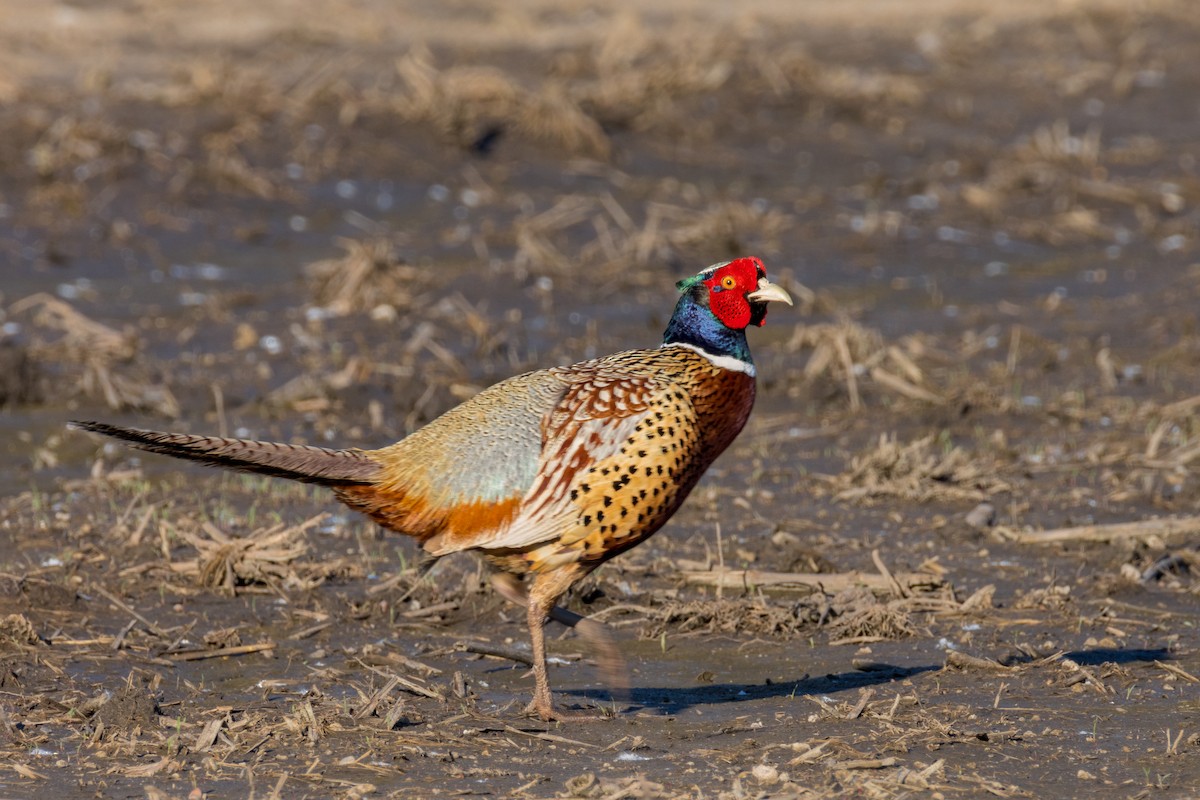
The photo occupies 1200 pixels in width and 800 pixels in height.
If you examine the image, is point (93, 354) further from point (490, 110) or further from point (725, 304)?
point (725, 304)

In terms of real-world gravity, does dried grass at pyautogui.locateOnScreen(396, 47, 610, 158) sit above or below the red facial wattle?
below

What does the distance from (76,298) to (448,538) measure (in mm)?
6775

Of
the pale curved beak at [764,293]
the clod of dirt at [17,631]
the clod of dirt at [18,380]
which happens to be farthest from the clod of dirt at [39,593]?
the clod of dirt at [18,380]

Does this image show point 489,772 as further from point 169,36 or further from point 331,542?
point 169,36

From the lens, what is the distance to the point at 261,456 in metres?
5.05

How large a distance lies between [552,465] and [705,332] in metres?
0.69

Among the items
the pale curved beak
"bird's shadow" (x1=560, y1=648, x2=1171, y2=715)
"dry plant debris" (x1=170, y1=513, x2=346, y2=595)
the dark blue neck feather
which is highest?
the pale curved beak

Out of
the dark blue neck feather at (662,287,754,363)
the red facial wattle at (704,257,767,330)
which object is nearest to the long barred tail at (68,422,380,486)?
the dark blue neck feather at (662,287,754,363)

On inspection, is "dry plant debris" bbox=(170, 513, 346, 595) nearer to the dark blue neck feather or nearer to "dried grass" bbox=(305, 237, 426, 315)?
the dark blue neck feather

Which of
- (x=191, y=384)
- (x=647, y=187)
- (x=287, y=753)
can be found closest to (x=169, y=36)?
(x=647, y=187)

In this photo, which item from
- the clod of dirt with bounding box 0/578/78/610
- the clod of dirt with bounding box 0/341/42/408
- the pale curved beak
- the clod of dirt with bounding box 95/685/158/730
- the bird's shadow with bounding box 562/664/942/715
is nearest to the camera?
the clod of dirt with bounding box 95/685/158/730

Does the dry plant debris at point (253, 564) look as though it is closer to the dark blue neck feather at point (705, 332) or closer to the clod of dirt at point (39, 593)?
the clod of dirt at point (39, 593)

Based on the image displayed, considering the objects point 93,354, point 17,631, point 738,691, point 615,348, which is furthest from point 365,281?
point 738,691

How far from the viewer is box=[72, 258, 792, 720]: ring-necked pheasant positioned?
5.21 m
